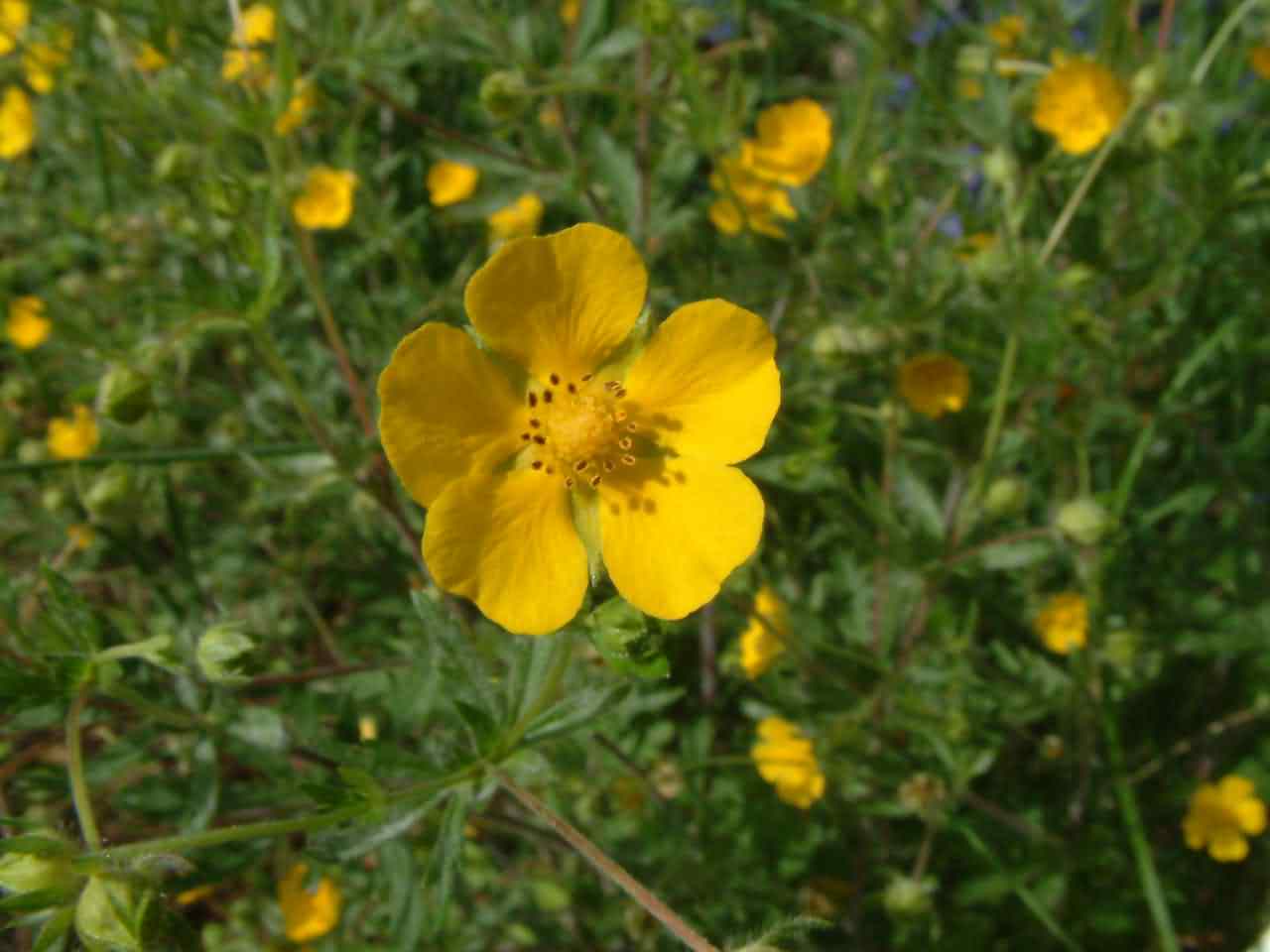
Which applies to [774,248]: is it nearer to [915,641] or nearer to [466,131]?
[915,641]

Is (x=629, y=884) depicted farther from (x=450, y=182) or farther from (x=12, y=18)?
(x=12, y=18)

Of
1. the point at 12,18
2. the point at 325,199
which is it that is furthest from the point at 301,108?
the point at 12,18

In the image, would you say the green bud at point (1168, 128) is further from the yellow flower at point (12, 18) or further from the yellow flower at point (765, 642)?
the yellow flower at point (12, 18)

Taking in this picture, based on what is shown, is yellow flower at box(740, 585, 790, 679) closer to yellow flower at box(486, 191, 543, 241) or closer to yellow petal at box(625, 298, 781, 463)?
yellow petal at box(625, 298, 781, 463)

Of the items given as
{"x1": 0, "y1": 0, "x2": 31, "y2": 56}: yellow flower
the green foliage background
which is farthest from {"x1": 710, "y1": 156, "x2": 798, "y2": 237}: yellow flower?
{"x1": 0, "y1": 0, "x2": 31, "y2": 56}: yellow flower

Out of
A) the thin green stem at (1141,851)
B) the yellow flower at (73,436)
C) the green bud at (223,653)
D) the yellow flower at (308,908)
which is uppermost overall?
the green bud at (223,653)

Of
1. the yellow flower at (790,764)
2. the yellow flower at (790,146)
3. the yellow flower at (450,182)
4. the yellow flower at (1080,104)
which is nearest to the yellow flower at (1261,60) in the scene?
the yellow flower at (1080,104)
